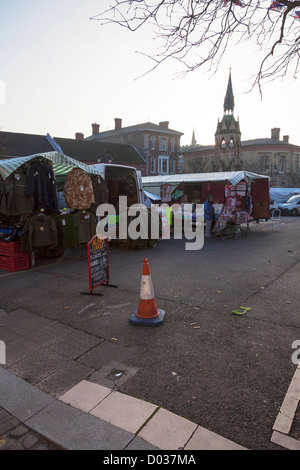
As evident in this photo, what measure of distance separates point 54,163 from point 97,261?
4.41 m

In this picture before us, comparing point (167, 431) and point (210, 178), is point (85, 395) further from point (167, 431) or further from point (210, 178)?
point (210, 178)

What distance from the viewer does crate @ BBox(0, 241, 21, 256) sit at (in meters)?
7.53

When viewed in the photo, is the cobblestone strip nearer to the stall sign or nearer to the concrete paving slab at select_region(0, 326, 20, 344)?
the concrete paving slab at select_region(0, 326, 20, 344)

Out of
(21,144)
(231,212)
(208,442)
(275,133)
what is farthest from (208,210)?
(275,133)

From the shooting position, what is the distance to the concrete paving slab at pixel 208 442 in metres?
2.27

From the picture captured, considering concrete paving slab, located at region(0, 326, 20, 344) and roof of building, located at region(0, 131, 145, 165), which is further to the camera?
roof of building, located at region(0, 131, 145, 165)

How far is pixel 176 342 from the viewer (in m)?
3.94

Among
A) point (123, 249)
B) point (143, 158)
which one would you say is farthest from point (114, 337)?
point (143, 158)

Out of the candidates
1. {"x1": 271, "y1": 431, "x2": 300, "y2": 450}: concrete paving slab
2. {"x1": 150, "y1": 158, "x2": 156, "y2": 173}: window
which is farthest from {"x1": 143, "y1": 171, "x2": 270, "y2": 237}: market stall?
{"x1": 150, "y1": 158, "x2": 156, "y2": 173}: window
